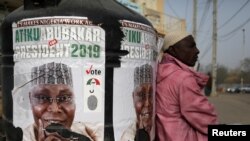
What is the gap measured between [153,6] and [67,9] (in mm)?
18486

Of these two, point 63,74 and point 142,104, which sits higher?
point 63,74

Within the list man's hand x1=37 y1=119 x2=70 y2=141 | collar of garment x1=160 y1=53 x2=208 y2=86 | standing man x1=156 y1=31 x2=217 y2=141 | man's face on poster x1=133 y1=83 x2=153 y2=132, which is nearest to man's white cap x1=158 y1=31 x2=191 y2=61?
standing man x1=156 y1=31 x2=217 y2=141

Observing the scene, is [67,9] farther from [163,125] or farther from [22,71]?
[163,125]

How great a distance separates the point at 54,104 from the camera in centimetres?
209

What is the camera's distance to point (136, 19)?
7.48ft

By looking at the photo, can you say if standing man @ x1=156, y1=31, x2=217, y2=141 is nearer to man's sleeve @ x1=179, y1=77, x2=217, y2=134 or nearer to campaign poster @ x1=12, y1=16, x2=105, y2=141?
man's sleeve @ x1=179, y1=77, x2=217, y2=134

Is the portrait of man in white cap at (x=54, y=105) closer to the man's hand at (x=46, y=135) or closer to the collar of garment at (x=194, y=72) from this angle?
the man's hand at (x=46, y=135)

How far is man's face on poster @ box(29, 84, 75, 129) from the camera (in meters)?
2.09

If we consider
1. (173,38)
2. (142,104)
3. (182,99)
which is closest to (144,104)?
(142,104)

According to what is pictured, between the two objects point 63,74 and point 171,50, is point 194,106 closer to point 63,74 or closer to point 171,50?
point 171,50

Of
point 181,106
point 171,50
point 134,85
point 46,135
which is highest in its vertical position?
point 171,50

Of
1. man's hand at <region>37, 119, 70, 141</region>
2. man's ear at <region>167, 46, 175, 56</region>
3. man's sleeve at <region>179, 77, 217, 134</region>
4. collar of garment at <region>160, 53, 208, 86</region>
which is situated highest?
man's ear at <region>167, 46, 175, 56</region>

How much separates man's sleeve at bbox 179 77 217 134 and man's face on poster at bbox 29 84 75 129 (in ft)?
2.37

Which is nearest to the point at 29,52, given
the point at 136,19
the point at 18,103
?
the point at 18,103
